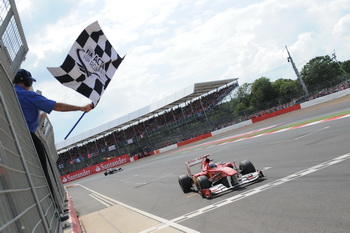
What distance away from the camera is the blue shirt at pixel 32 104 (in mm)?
3912

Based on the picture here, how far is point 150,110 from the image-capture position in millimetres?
48156

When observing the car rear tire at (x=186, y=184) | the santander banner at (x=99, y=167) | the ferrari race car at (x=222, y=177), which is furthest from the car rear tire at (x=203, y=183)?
the santander banner at (x=99, y=167)

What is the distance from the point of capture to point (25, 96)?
423 centimetres

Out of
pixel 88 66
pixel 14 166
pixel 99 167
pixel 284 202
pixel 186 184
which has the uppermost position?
pixel 88 66

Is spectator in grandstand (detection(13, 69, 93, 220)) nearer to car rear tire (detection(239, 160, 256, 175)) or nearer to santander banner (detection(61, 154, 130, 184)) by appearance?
car rear tire (detection(239, 160, 256, 175))

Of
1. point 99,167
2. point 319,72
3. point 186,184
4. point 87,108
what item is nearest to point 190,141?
point 99,167

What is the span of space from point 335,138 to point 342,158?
341 cm

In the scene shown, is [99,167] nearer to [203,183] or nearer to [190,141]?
[190,141]

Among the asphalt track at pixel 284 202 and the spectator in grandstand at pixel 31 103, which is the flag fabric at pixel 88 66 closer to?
the spectator in grandstand at pixel 31 103

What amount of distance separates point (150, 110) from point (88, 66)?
43054 millimetres

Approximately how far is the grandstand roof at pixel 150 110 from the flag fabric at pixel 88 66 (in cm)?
3732

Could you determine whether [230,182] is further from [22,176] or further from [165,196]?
[22,176]

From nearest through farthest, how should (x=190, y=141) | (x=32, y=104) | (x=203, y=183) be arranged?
1. (x=32, y=104)
2. (x=203, y=183)
3. (x=190, y=141)

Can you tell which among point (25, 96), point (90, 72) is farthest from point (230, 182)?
point (25, 96)
